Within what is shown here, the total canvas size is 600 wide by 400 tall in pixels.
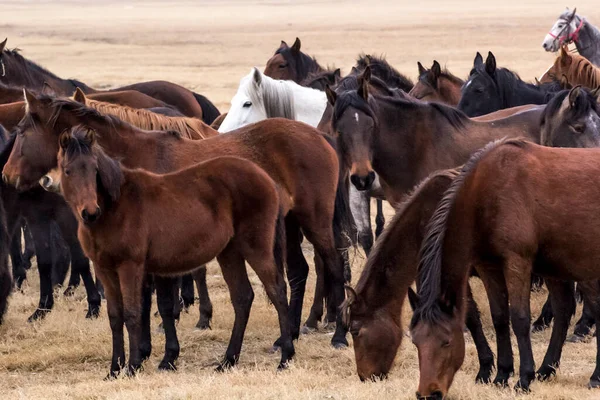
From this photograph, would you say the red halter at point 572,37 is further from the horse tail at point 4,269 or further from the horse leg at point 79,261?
the horse tail at point 4,269

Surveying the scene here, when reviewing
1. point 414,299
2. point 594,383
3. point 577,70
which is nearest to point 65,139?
point 414,299

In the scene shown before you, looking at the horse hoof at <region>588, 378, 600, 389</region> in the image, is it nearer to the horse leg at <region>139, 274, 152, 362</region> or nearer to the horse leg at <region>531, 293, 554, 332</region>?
the horse leg at <region>531, 293, 554, 332</region>

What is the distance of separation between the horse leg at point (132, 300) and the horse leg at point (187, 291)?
2477mm

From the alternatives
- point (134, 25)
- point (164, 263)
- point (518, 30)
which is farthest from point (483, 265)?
point (134, 25)

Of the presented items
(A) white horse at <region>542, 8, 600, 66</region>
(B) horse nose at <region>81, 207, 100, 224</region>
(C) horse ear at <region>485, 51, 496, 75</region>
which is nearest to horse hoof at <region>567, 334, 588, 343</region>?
(C) horse ear at <region>485, 51, 496, 75</region>

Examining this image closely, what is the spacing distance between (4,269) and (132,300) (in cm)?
208

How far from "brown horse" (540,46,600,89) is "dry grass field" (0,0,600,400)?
125 inches

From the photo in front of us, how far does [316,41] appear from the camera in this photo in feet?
201

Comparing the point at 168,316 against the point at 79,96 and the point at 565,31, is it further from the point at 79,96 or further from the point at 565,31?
the point at 565,31

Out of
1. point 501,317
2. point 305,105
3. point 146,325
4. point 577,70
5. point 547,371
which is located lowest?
point 146,325

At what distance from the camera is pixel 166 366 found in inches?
282

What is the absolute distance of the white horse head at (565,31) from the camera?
14.1 metres

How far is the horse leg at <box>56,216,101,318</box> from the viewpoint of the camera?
880cm

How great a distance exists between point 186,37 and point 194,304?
2414 inches
